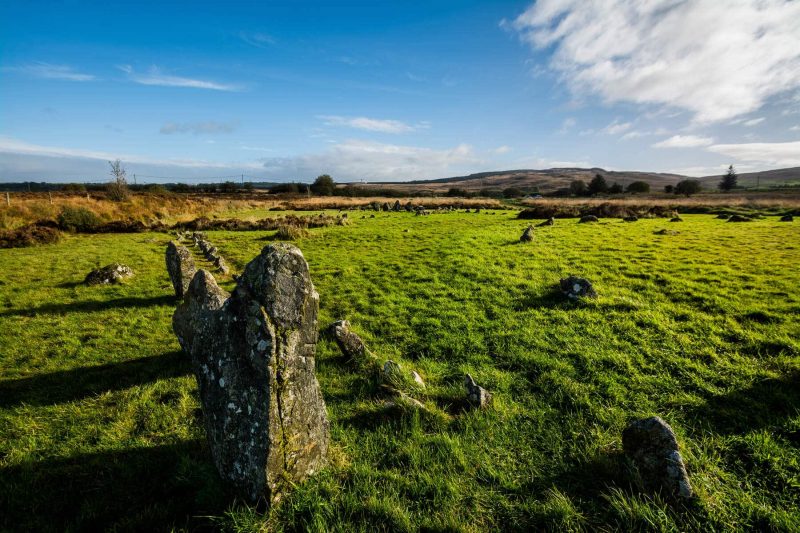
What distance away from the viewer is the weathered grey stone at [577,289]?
996cm

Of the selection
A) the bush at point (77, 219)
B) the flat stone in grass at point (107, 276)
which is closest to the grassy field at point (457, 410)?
the flat stone in grass at point (107, 276)

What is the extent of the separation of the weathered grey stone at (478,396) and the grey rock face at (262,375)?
2695mm

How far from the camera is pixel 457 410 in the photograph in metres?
5.45

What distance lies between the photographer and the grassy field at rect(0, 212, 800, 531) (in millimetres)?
3598

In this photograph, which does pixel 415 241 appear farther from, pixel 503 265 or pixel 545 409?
pixel 545 409

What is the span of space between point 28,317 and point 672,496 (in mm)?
14845

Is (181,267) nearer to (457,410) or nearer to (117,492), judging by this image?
(117,492)

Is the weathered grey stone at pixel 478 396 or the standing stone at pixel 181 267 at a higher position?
the standing stone at pixel 181 267

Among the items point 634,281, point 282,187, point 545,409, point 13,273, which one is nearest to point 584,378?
point 545,409

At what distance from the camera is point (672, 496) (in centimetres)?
354

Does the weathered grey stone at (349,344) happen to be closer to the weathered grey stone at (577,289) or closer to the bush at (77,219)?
the weathered grey stone at (577,289)

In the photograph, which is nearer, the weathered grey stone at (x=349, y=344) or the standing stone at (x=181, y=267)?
the weathered grey stone at (x=349, y=344)

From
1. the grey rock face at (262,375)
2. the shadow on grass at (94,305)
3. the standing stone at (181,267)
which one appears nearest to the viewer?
the grey rock face at (262,375)

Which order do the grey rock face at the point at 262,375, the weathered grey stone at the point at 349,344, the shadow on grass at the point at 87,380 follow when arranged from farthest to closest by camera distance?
the weathered grey stone at the point at 349,344
the shadow on grass at the point at 87,380
the grey rock face at the point at 262,375
